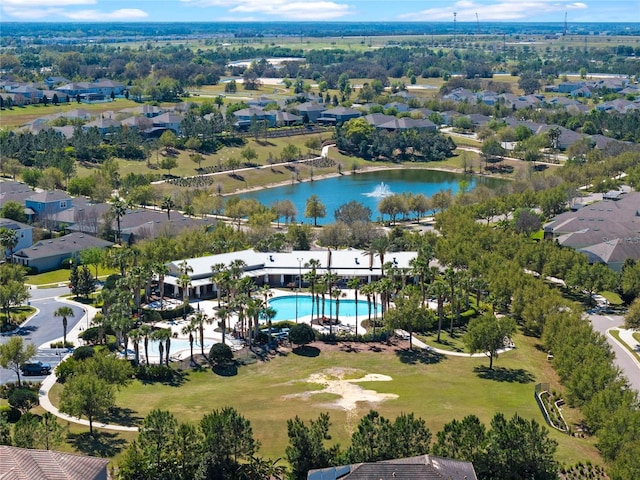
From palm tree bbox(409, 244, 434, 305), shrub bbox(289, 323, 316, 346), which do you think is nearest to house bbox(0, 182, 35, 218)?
shrub bbox(289, 323, 316, 346)

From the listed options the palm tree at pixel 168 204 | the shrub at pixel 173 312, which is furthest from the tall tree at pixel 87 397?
the palm tree at pixel 168 204

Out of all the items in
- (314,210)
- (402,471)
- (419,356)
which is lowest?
(419,356)

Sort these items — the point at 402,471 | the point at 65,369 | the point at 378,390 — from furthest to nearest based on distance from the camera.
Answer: the point at 378,390
the point at 65,369
the point at 402,471

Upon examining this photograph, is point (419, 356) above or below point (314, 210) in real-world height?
below

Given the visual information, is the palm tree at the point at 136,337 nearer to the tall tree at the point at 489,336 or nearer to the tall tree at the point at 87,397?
the tall tree at the point at 87,397

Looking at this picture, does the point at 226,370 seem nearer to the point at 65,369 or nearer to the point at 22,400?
the point at 65,369

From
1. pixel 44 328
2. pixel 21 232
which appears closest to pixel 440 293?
pixel 44 328

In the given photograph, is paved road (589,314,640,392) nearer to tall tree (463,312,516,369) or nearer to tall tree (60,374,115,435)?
tall tree (463,312,516,369)
